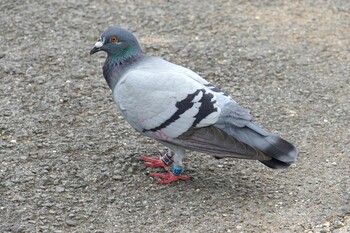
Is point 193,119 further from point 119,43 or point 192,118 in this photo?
point 119,43

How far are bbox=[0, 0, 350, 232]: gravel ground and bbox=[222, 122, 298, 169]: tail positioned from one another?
1.04 feet

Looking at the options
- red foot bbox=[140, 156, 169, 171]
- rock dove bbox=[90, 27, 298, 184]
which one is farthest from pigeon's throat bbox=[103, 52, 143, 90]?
red foot bbox=[140, 156, 169, 171]

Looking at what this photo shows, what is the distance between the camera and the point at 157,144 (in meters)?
6.04

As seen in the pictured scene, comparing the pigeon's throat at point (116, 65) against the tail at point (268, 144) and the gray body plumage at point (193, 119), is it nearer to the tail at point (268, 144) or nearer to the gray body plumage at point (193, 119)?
the gray body plumage at point (193, 119)

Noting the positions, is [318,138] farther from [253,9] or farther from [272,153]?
[253,9]

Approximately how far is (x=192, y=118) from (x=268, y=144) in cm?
54

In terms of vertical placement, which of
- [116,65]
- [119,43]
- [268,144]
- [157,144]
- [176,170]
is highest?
[119,43]

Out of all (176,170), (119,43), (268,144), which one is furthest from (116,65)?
(268,144)

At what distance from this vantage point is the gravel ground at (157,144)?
5.08m

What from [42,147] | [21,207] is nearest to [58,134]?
[42,147]

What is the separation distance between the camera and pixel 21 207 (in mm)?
5043

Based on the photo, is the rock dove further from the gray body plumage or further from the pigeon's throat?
the pigeon's throat

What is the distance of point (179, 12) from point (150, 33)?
580 millimetres

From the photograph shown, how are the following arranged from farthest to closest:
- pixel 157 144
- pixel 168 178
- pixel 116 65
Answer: pixel 157 144, pixel 116 65, pixel 168 178
